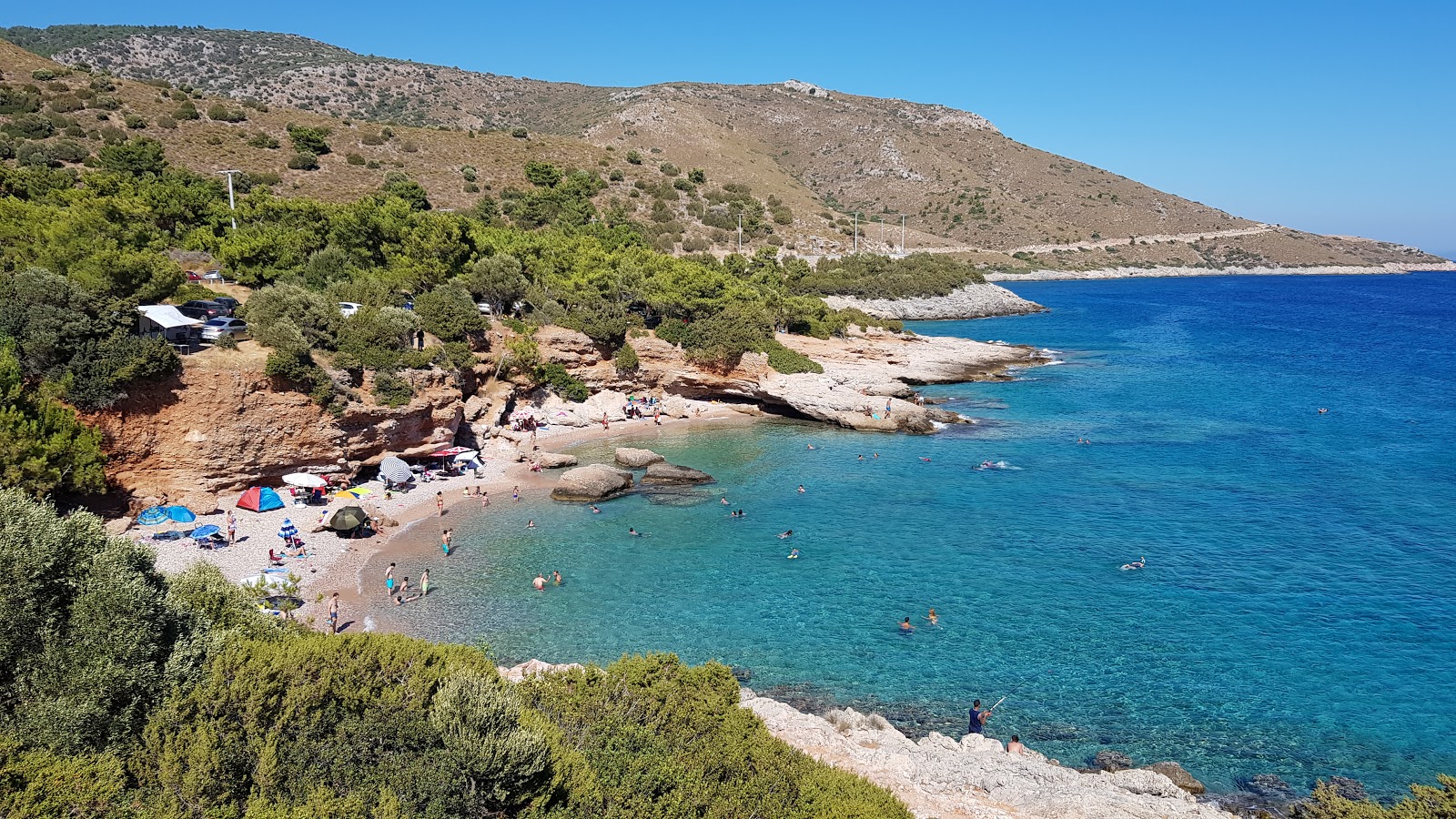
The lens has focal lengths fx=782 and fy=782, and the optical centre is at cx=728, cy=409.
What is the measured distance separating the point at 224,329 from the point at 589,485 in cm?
1490

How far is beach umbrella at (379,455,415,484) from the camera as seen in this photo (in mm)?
31406

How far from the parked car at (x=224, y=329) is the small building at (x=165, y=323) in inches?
28.2

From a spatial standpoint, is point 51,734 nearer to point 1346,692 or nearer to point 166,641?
point 166,641

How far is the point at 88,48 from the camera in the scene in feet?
373

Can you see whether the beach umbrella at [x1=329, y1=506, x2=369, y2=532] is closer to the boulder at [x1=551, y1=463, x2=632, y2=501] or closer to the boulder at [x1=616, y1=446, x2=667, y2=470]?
the boulder at [x1=551, y1=463, x2=632, y2=501]

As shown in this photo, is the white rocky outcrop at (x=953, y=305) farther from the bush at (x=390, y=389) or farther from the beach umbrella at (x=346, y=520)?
the beach umbrella at (x=346, y=520)

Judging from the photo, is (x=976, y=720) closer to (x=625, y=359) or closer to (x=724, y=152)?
(x=625, y=359)

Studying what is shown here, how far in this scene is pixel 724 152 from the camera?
124 meters

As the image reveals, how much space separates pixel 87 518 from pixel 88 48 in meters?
143

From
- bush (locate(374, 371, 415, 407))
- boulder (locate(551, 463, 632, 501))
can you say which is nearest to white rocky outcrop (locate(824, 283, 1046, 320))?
boulder (locate(551, 463, 632, 501))

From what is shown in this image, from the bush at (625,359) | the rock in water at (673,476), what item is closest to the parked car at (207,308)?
the rock in water at (673,476)

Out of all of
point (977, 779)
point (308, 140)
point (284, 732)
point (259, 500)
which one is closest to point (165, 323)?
point (259, 500)

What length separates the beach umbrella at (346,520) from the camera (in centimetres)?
2673

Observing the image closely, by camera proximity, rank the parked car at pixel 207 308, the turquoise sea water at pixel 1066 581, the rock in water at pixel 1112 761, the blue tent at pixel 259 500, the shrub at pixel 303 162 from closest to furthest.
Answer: the rock in water at pixel 1112 761
the turquoise sea water at pixel 1066 581
the blue tent at pixel 259 500
the parked car at pixel 207 308
the shrub at pixel 303 162
